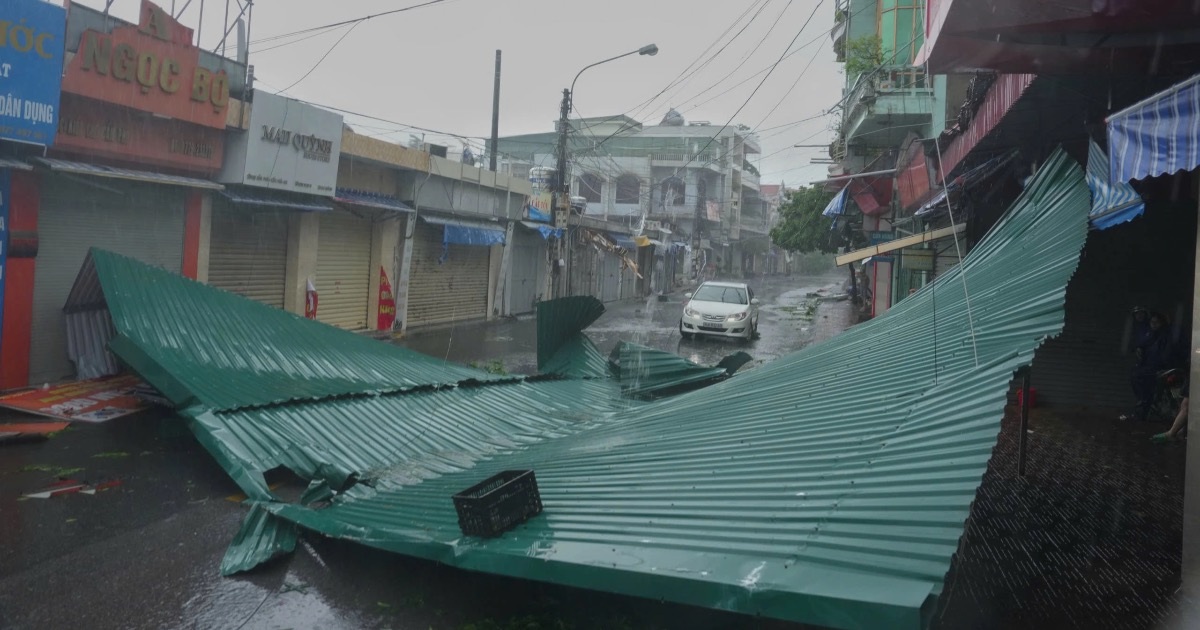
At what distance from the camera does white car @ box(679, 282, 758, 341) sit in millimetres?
19125

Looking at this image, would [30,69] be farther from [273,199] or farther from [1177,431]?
[1177,431]

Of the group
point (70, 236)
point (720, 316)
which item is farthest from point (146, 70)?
point (720, 316)

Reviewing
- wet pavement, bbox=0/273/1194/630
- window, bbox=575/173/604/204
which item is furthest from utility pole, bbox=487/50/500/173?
window, bbox=575/173/604/204

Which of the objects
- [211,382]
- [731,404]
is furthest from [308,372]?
[731,404]

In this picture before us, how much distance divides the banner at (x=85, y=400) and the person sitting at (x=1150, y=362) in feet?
35.3

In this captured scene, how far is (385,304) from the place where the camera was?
1836cm

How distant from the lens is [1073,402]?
10062 mm

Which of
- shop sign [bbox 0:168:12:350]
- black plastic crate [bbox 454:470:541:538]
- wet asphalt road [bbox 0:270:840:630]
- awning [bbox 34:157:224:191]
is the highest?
awning [bbox 34:157:224:191]

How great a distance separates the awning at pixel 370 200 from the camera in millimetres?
16312

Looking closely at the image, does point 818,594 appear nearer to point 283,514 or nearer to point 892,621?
point 892,621

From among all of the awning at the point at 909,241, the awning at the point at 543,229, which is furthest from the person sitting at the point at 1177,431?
the awning at the point at 543,229

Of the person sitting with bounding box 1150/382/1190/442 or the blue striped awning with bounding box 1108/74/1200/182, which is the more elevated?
the blue striped awning with bounding box 1108/74/1200/182

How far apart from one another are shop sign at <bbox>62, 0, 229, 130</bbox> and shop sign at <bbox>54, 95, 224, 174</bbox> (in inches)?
9.0

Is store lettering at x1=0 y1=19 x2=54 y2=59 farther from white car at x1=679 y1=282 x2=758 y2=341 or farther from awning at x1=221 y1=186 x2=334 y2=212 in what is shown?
white car at x1=679 y1=282 x2=758 y2=341
